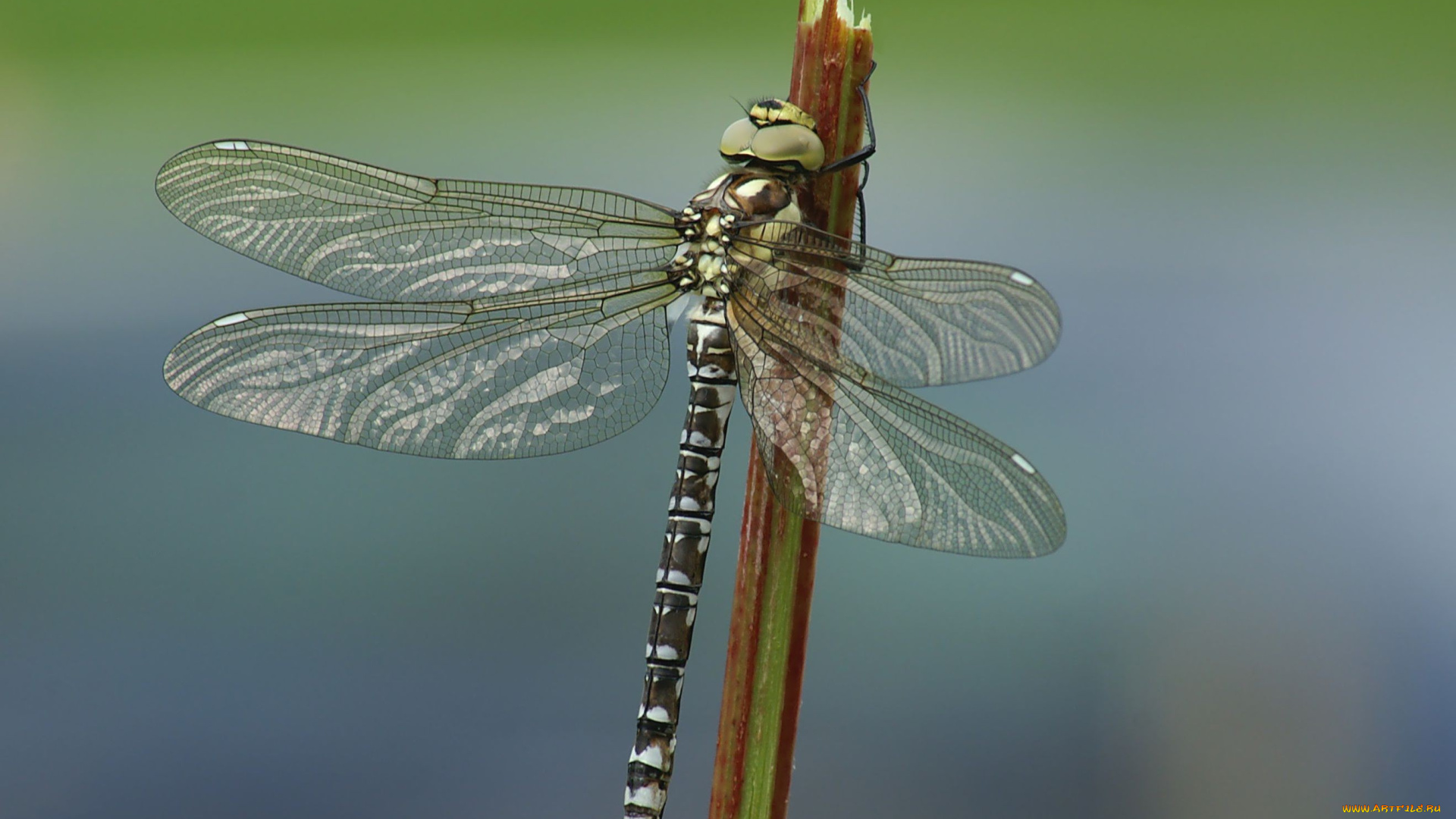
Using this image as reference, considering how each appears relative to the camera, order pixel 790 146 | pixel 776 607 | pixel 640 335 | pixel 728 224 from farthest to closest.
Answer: pixel 640 335 → pixel 728 224 → pixel 790 146 → pixel 776 607

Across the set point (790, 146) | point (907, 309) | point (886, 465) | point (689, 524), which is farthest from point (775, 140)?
point (689, 524)

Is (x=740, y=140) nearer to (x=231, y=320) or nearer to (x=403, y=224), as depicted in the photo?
(x=403, y=224)

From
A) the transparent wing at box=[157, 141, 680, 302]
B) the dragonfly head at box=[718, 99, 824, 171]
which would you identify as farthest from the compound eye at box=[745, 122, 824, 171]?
the transparent wing at box=[157, 141, 680, 302]

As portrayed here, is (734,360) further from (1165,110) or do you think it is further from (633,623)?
(1165,110)

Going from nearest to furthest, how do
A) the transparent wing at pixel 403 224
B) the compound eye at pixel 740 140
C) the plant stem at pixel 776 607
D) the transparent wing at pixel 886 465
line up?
the plant stem at pixel 776 607, the transparent wing at pixel 886 465, the compound eye at pixel 740 140, the transparent wing at pixel 403 224

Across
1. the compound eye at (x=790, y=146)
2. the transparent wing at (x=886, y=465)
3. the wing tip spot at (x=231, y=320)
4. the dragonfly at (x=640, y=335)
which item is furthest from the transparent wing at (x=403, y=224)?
the transparent wing at (x=886, y=465)

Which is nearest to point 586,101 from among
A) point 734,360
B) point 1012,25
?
point 1012,25

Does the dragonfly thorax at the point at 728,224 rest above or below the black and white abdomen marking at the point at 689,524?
above

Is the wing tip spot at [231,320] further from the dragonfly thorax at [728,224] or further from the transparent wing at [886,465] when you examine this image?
the transparent wing at [886,465]
